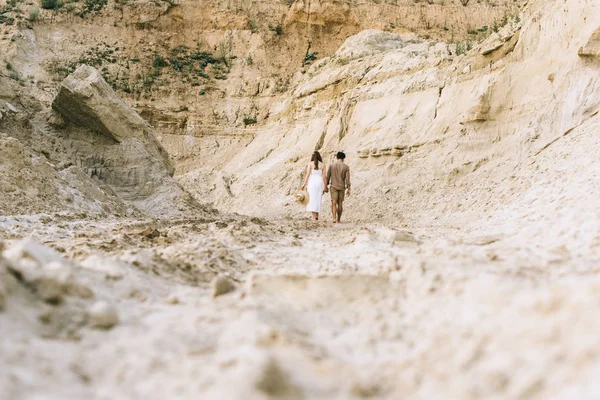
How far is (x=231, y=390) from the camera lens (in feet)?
5.86

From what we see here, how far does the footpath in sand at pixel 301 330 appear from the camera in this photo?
183 centimetres

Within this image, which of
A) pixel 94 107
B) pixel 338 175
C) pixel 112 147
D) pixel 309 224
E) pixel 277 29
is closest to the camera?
pixel 309 224

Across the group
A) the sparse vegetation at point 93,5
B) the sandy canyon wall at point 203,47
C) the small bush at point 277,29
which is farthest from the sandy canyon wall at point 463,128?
Answer: the sparse vegetation at point 93,5

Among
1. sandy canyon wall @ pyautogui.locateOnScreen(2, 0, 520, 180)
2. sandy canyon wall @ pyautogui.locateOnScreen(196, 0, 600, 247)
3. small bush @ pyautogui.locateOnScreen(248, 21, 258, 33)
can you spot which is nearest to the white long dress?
sandy canyon wall @ pyautogui.locateOnScreen(196, 0, 600, 247)

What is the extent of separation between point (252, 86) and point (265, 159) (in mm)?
6388

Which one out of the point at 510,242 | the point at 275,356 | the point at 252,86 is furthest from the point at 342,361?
the point at 252,86

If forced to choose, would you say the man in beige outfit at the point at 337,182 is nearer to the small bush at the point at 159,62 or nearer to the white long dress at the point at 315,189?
the white long dress at the point at 315,189

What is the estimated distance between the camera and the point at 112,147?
11.6m

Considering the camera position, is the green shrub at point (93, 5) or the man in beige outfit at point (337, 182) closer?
the man in beige outfit at point (337, 182)

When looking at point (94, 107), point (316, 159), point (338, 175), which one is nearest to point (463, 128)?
point (338, 175)

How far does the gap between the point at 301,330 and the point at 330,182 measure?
21.2 feet

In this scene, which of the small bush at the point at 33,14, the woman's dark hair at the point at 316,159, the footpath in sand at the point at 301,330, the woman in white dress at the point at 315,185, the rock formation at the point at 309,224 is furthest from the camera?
the small bush at the point at 33,14

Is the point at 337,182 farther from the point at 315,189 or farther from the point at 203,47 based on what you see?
the point at 203,47

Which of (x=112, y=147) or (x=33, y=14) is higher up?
(x=33, y=14)
